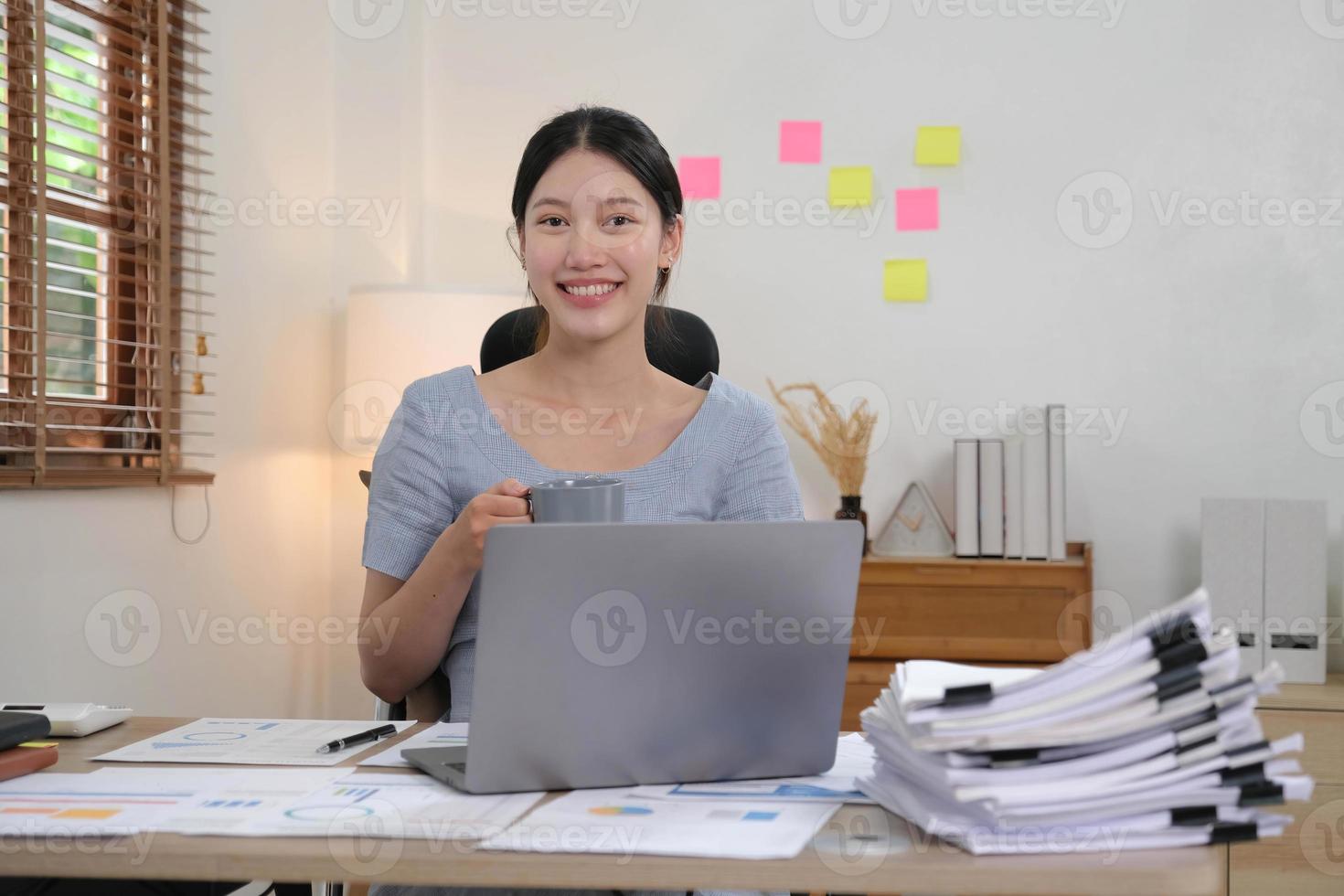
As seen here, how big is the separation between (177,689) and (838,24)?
217cm

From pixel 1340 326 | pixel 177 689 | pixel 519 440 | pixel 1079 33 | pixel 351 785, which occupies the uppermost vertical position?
pixel 1079 33

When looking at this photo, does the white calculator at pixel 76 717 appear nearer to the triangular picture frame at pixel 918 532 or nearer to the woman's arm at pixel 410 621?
the woman's arm at pixel 410 621

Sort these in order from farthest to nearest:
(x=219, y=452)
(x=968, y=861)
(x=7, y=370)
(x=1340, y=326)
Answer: (x=1340, y=326) → (x=219, y=452) → (x=7, y=370) → (x=968, y=861)

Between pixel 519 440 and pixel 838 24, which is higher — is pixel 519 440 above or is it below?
below

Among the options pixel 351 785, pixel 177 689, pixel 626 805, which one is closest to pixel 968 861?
pixel 626 805

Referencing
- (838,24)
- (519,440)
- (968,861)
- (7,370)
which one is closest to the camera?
(968,861)

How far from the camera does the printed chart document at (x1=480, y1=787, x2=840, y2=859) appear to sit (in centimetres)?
79

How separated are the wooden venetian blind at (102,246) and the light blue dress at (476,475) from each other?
837 millimetres

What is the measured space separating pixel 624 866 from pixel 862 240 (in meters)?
2.44

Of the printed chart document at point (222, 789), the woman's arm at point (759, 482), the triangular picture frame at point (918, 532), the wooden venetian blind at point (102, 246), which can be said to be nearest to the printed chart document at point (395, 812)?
the printed chart document at point (222, 789)

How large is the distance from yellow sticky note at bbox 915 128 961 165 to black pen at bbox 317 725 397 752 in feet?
7.31

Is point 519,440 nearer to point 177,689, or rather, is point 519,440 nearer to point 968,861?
point 968,861

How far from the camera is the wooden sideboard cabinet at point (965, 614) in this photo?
101 inches

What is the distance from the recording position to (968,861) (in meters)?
0.78
